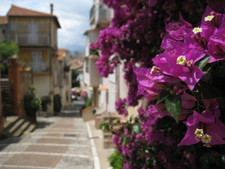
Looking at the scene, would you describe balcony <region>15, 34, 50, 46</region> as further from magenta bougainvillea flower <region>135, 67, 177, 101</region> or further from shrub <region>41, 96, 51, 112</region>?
magenta bougainvillea flower <region>135, 67, 177, 101</region>

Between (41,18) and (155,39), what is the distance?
27.9 meters

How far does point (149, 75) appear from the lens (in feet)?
4.84

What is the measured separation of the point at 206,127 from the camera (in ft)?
4.31

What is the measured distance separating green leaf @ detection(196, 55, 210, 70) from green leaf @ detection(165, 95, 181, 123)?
0.60 ft

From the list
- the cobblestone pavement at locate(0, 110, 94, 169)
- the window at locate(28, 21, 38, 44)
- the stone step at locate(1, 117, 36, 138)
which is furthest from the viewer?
the window at locate(28, 21, 38, 44)

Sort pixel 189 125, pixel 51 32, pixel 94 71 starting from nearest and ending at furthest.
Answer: pixel 189 125 → pixel 94 71 → pixel 51 32

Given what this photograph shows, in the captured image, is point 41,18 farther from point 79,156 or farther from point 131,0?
point 131,0

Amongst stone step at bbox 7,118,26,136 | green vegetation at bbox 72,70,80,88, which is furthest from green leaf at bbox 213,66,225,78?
green vegetation at bbox 72,70,80,88

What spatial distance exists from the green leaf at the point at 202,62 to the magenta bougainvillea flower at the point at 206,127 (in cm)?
19

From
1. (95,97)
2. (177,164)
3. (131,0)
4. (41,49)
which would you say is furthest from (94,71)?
(177,164)

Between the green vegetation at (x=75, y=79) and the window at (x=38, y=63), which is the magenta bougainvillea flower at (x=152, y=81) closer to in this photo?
the window at (x=38, y=63)

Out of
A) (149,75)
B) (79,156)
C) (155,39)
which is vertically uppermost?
(155,39)

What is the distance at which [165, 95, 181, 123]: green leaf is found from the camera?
50.3 inches

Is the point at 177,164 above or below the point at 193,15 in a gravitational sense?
below
